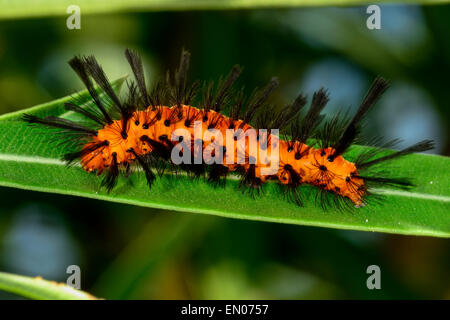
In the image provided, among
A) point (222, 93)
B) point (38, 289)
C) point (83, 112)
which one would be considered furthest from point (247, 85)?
point (38, 289)

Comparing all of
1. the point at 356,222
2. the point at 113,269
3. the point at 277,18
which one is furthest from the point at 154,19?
the point at 356,222

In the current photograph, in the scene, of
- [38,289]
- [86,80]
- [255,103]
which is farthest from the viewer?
[255,103]

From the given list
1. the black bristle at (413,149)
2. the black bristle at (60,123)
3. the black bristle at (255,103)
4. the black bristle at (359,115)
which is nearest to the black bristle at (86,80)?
the black bristle at (60,123)

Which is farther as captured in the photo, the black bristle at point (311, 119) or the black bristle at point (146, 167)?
the black bristle at point (311, 119)

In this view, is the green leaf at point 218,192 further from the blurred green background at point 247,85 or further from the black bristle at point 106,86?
the blurred green background at point 247,85

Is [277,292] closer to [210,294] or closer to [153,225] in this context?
[210,294]

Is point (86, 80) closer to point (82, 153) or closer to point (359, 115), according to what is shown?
point (82, 153)
